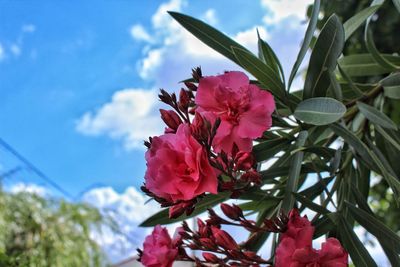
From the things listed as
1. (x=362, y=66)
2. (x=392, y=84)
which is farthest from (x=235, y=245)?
(x=362, y=66)

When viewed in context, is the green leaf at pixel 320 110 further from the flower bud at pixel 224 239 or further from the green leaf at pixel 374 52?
the green leaf at pixel 374 52

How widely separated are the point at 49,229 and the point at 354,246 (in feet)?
6.17

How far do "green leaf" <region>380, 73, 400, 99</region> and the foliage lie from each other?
1.58m

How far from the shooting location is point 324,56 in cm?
66

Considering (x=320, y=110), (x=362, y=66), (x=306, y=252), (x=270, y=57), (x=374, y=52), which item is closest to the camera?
(x=306, y=252)

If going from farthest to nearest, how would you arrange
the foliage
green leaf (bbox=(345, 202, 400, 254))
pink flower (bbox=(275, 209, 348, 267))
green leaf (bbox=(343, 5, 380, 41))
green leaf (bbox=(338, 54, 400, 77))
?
the foliage → green leaf (bbox=(338, 54, 400, 77)) → green leaf (bbox=(343, 5, 380, 41)) → green leaf (bbox=(345, 202, 400, 254)) → pink flower (bbox=(275, 209, 348, 267))

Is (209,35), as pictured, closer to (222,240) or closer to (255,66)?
(255,66)

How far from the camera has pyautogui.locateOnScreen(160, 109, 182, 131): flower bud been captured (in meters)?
0.58

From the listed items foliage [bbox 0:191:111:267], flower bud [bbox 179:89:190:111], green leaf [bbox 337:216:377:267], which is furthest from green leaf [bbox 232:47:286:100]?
foliage [bbox 0:191:111:267]

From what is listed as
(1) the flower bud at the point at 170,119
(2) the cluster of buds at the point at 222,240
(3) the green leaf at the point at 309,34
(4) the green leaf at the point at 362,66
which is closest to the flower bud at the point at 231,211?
(2) the cluster of buds at the point at 222,240

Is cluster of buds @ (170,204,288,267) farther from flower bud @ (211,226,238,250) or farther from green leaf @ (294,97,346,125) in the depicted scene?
green leaf @ (294,97,346,125)

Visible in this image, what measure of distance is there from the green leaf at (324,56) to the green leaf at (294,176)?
69mm

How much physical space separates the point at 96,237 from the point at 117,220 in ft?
0.68

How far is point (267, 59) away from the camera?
712 mm
